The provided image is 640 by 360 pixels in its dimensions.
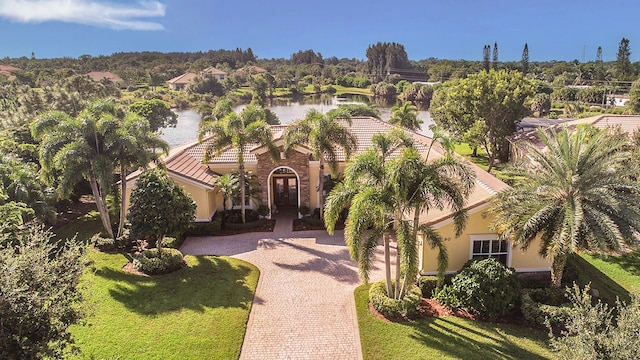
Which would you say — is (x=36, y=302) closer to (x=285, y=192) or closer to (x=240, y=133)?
(x=240, y=133)

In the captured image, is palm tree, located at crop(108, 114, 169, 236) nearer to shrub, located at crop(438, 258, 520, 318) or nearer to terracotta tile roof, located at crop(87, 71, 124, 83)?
shrub, located at crop(438, 258, 520, 318)

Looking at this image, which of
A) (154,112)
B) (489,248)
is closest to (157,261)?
(489,248)

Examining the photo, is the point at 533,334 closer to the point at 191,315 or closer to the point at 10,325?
the point at 191,315

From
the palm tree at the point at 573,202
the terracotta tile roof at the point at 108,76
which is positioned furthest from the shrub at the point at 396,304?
the terracotta tile roof at the point at 108,76

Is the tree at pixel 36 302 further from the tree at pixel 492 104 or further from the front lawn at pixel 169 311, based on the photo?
the tree at pixel 492 104

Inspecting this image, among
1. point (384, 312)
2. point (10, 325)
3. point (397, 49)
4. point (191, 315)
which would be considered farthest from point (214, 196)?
point (397, 49)

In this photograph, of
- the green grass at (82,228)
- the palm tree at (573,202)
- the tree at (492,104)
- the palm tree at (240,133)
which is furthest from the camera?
the tree at (492,104)
